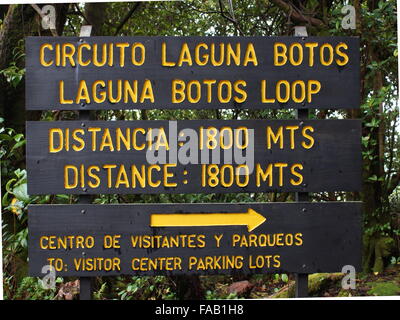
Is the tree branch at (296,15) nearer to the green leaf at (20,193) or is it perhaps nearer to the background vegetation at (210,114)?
the background vegetation at (210,114)

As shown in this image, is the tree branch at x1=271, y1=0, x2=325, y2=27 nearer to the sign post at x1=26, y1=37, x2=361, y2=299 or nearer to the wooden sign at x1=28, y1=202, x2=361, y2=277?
the sign post at x1=26, y1=37, x2=361, y2=299

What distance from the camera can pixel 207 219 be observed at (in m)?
2.94

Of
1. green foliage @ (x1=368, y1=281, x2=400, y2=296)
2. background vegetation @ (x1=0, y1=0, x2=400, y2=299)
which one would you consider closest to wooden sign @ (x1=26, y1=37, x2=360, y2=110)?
background vegetation @ (x1=0, y1=0, x2=400, y2=299)

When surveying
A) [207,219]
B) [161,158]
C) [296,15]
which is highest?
[296,15]

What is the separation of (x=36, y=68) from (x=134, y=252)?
58.6 inches

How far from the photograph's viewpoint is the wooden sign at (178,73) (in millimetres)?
2943

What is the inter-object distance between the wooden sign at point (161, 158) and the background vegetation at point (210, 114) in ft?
2.93

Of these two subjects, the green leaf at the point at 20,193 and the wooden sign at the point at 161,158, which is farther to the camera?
the green leaf at the point at 20,193

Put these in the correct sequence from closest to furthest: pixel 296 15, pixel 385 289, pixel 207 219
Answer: pixel 207 219
pixel 385 289
pixel 296 15

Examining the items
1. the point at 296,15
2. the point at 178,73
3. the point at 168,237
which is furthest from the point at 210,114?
the point at 168,237

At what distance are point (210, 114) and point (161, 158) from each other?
118 inches

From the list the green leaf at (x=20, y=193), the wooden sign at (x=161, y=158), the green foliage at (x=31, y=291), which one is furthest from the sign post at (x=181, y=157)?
the green foliage at (x=31, y=291)

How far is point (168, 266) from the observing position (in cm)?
295

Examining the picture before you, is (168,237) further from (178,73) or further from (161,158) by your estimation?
(178,73)
